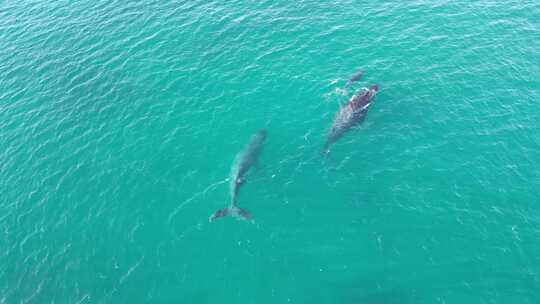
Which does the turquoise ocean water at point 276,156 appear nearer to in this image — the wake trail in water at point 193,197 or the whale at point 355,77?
the wake trail in water at point 193,197

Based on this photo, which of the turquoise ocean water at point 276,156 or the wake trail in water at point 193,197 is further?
the wake trail in water at point 193,197

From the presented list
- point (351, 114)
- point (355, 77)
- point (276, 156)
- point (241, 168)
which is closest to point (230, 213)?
point (241, 168)

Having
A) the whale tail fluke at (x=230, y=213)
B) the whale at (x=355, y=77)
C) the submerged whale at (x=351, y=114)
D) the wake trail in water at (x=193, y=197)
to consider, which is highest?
the whale at (x=355, y=77)

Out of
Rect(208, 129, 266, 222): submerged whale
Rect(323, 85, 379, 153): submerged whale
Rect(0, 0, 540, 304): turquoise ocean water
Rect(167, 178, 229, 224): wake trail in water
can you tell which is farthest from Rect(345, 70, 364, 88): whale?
Rect(167, 178, 229, 224): wake trail in water

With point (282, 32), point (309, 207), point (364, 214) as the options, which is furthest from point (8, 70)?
point (364, 214)

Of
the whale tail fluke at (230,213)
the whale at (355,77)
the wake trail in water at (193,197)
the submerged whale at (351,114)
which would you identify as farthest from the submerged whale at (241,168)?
the whale at (355,77)

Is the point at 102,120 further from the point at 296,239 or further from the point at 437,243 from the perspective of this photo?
the point at 437,243
